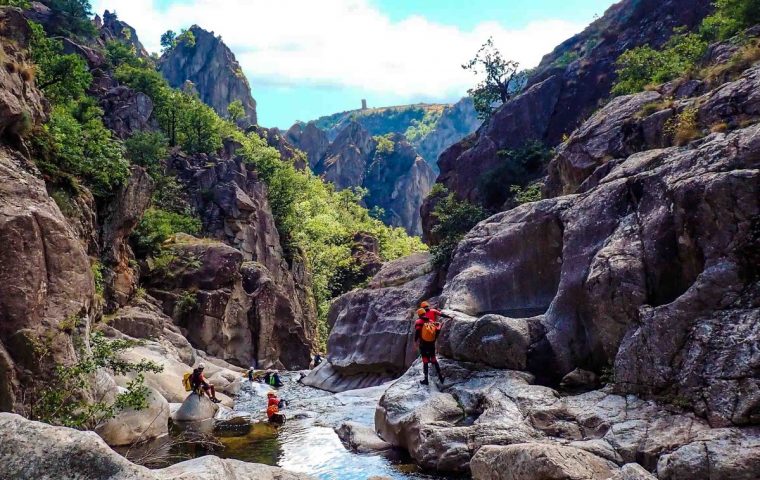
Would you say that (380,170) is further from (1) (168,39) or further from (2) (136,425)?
(2) (136,425)

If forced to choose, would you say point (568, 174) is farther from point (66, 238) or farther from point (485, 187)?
point (66, 238)

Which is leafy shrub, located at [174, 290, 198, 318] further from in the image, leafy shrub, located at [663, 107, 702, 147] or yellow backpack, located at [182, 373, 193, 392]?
leafy shrub, located at [663, 107, 702, 147]

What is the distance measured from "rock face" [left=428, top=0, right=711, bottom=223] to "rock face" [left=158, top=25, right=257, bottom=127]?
88097 millimetres

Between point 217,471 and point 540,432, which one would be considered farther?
point 540,432

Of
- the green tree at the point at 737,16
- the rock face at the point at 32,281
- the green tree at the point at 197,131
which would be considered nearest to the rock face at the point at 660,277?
the green tree at the point at 737,16

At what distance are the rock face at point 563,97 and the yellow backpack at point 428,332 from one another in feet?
79.0

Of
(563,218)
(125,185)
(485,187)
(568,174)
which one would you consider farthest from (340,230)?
(563,218)

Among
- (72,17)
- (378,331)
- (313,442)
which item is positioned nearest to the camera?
(313,442)

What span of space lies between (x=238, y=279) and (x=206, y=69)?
311 ft

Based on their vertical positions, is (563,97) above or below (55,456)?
above

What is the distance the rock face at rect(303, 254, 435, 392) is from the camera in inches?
1102

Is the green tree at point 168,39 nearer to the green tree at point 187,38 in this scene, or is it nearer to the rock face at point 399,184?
the green tree at point 187,38

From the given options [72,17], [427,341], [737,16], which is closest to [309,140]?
[72,17]

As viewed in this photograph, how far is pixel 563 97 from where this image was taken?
4556 centimetres
